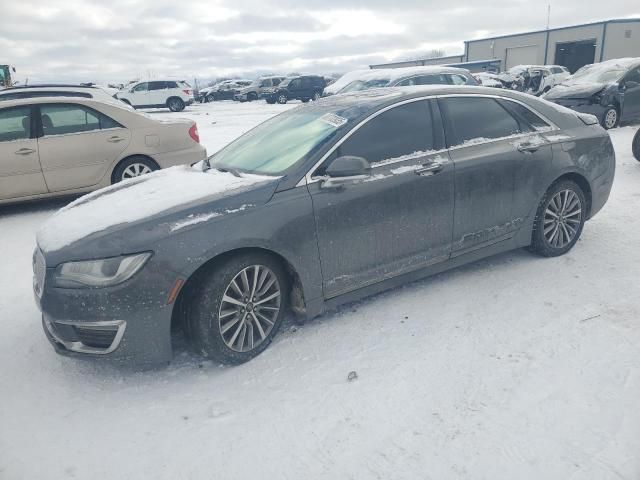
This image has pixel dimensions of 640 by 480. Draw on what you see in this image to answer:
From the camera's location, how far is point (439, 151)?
3.65 m

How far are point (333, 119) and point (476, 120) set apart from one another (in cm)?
122

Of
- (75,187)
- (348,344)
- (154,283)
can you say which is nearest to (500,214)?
(348,344)

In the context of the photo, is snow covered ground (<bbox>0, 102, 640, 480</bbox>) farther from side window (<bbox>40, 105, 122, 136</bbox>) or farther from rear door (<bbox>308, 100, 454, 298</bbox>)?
side window (<bbox>40, 105, 122, 136</bbox>)

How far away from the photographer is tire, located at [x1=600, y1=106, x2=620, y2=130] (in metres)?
11.1

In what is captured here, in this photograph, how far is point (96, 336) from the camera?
273 centimetres

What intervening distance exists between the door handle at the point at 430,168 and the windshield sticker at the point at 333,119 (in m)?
0.64

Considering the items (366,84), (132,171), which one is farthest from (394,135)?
(366,84)

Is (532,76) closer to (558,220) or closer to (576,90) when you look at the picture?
(576,90)

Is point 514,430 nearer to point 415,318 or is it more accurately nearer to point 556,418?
point 556,418

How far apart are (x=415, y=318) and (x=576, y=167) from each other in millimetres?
2117

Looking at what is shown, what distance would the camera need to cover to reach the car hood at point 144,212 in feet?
8.94

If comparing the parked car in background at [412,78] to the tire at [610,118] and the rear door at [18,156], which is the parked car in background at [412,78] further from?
the rear door at [18,156]

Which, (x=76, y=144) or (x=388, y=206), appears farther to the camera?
(x=76, y=144)

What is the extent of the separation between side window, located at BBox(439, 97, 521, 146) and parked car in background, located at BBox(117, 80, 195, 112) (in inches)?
969
